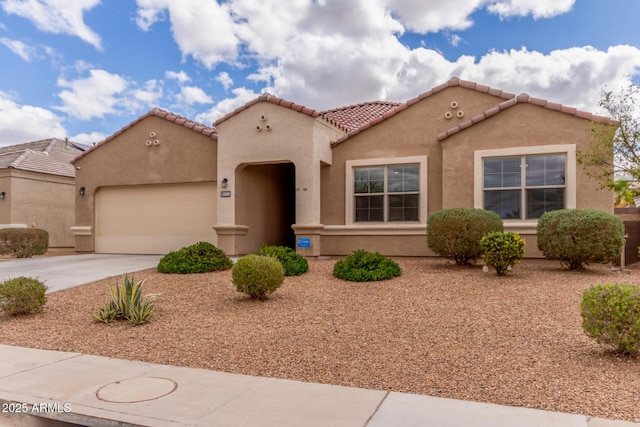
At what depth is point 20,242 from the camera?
16.3 meters

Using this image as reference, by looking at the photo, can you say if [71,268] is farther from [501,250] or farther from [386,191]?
[501,250]

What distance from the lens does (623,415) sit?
4086 mm

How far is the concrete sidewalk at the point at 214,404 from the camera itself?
13.5 feet

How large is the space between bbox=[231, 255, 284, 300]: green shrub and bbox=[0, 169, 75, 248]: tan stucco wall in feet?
54.6

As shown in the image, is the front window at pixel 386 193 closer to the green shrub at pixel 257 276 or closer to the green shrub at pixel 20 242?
the green shrub at pixel 257 276

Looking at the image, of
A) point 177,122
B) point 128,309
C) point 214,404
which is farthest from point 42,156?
point 214,404

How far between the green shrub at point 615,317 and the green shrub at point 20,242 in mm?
17284

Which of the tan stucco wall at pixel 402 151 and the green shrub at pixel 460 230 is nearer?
the green shrub at pixel 460 230

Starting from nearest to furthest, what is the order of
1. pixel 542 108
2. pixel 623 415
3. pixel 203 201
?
A: pixel 623 415
pixel 542 108
pixel 203 201

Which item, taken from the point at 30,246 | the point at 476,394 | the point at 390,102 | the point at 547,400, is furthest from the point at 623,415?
the point at 30,246

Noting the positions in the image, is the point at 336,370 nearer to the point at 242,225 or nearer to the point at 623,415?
the point at 623,415

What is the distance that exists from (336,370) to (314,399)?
846 mm

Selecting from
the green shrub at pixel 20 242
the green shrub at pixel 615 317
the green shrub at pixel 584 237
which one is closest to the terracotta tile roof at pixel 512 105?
the green shrub at pixel 584 237

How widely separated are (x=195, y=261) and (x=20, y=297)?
414 centimetres
